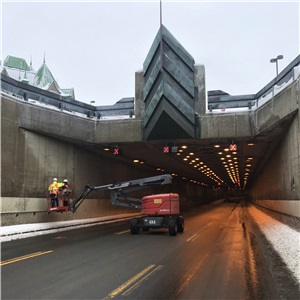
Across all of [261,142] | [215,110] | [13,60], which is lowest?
[261,142]

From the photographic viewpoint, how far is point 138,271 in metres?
8.76

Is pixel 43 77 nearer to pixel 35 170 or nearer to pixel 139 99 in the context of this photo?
pixel 139 99

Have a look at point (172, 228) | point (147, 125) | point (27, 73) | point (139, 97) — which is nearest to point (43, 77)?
point (27, 73)

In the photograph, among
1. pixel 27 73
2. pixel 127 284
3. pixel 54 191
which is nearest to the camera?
pixel 127 284

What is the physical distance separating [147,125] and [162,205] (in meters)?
6.58

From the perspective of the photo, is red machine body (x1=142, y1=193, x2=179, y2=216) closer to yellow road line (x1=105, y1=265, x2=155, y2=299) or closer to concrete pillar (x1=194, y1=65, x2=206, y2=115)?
concrete pillar (x1=194, y1=65, x2=206, y2=115)

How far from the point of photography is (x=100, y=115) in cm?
2469

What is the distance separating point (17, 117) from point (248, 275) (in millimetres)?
15540

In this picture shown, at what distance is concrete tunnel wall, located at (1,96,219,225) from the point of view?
18.5 metres

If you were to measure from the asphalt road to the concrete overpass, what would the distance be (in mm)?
6586

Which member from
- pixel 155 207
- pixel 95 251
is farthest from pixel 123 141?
pixel 95 251

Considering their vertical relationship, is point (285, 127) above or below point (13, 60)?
below

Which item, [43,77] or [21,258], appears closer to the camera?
[21,258]

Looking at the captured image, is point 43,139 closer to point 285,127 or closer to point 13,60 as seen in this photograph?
point 285,127
